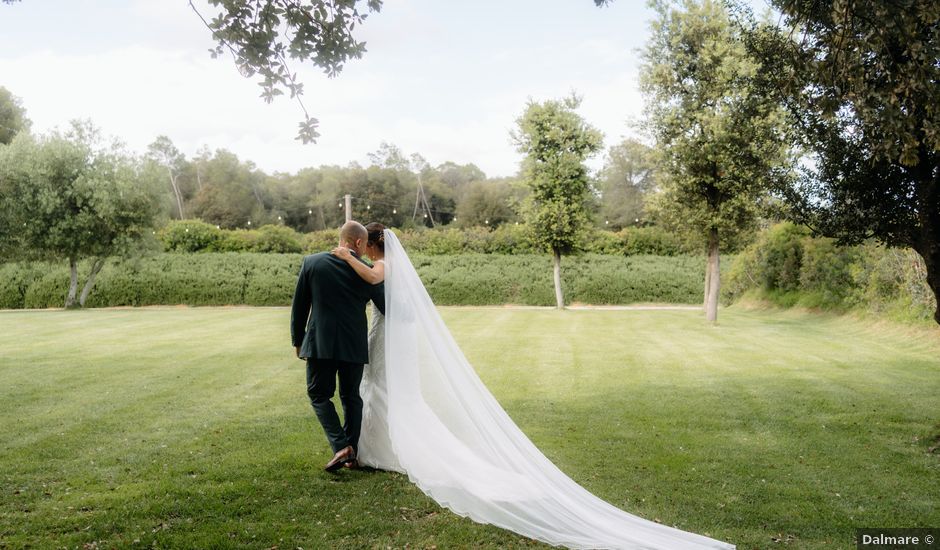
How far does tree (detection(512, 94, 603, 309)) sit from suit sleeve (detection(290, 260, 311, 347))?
25020mm

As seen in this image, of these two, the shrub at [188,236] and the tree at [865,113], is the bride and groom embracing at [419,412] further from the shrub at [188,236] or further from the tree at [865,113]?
the shrub at [188,236]

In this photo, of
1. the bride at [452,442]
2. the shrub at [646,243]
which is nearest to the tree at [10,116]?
the shrub at [646,243]

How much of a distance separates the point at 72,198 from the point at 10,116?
17.8 metres

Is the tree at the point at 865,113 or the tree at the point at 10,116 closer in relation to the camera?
the tree at the point at 865,113

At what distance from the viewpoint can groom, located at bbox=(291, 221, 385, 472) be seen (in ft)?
19.5

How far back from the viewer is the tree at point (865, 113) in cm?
515

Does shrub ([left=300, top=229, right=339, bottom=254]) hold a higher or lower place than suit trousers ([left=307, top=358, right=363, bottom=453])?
higher

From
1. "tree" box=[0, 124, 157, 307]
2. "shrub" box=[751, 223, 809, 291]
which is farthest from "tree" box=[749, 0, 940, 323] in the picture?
"tree" box=[0, 124, 157, 307]

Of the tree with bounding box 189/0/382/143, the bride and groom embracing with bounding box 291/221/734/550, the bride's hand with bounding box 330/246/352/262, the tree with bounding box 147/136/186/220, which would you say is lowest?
the bride and groom embracing with bounding box 291/221/734/550

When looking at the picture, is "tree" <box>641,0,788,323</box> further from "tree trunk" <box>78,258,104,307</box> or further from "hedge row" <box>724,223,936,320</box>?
"tree trunk" <box>78,258,104,307</box>

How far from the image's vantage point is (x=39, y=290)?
107ft

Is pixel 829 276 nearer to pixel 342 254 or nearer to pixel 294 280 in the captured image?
pixel 342 254

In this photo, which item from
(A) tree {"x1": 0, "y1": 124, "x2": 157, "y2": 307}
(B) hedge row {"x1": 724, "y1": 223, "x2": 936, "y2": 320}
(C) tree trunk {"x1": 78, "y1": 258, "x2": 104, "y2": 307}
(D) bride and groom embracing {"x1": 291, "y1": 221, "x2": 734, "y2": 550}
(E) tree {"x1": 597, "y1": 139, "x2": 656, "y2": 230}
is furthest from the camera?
(E) tree {"x1": 597, "y1": 139, "x2": 656, "y2": 230}

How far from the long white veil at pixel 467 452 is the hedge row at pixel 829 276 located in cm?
1212
